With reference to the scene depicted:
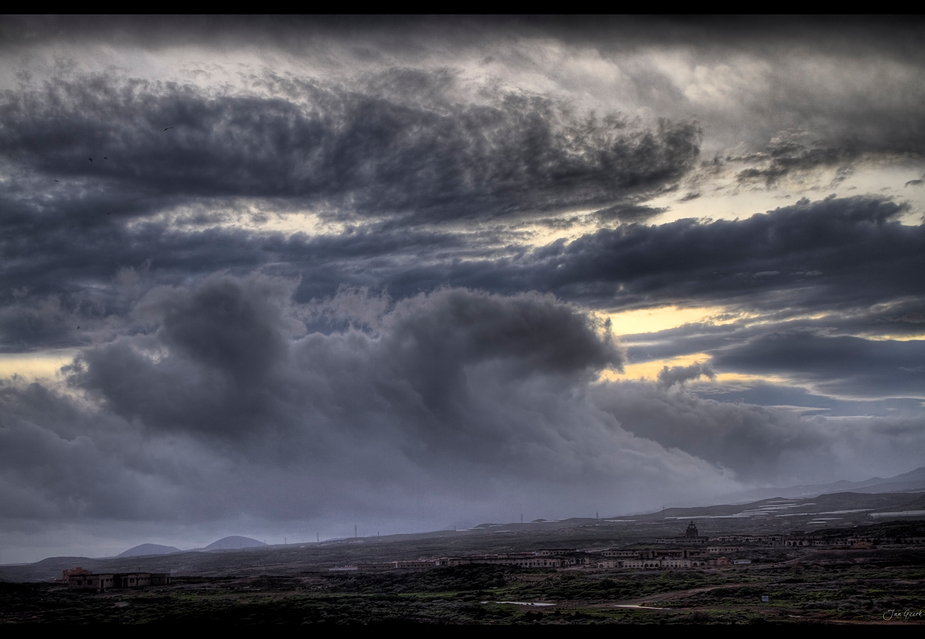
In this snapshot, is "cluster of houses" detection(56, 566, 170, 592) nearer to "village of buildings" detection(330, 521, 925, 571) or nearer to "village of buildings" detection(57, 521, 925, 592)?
"village of buildings" detection(57, 521, 925, 592)

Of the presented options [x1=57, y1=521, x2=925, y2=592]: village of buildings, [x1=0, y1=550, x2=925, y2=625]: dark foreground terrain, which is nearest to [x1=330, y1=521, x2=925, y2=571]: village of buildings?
[x1=57, y1=521, x2=925, y2=592]: village of buildings

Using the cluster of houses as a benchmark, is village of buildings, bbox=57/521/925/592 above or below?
below

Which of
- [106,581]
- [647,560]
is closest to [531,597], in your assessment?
[647,560]

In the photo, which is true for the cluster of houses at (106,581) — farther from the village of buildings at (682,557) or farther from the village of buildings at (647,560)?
the village of buildings at (682,557)

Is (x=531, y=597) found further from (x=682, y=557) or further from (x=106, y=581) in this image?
(x=682, y=557)

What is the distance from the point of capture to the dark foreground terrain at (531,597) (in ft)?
154

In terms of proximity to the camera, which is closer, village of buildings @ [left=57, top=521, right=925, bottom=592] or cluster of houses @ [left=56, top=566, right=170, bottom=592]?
cluster of houses @ [left=56, top=566, right=170, bottom=592]

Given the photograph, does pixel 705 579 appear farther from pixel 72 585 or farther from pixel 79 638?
pixel 79 638

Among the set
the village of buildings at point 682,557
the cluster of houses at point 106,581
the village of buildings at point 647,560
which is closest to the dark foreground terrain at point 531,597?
the cluster of houses at point 106,581

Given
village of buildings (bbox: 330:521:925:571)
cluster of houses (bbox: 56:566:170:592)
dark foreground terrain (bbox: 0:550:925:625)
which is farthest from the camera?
village of buildings (bbox: 330:521:925:571)

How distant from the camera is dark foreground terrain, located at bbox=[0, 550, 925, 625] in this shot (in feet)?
154

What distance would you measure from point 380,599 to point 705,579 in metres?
35.7
